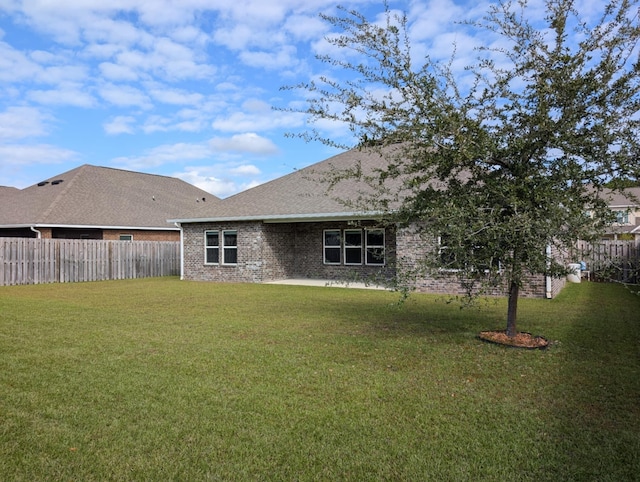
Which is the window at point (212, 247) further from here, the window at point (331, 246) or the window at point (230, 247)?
the window at point (331, 246)

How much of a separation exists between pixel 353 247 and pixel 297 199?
279 centimetres

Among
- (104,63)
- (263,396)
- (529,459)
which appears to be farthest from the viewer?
(104,63)

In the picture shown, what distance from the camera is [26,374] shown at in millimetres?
5621

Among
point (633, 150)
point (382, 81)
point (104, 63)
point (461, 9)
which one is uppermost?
point (104, 63)

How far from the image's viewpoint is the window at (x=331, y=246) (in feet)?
61.7

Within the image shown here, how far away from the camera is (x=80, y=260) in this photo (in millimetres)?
19984

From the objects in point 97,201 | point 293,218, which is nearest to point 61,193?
point 97,201

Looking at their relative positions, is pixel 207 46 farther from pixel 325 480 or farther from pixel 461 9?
pixel 325 480

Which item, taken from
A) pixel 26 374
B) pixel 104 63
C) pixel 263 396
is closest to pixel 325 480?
pixel 263 396

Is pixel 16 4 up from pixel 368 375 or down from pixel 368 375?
up

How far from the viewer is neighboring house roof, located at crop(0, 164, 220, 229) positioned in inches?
889

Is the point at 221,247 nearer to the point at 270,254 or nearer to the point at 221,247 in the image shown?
the point at 221,247

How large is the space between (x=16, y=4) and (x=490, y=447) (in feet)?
40.0

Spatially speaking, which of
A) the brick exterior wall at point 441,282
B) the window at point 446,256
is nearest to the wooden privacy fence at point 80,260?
the brick exterior wall at point 441,282
